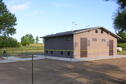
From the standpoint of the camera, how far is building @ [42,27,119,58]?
841 inches

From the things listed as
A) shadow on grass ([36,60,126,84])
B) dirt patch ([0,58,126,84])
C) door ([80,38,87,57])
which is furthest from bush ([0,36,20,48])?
shadow on grass ([36,60,126,84])

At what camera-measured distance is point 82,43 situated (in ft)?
71.9

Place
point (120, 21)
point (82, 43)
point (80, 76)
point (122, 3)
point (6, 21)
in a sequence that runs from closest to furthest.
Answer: point (122, 3) < point (120, 21) < point (80, 76) < point (82, 43) < point (6, 21)

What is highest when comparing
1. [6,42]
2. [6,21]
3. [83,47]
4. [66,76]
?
[6,21]

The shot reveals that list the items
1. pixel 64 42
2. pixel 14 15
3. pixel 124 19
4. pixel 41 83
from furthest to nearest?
pixel 14 15 → pixel 64 42 → pixel 41 83 → pixel 124 19

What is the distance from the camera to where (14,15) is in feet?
154

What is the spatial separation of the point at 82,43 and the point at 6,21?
1066 inches

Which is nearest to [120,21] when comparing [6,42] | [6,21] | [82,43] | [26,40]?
[82,43]

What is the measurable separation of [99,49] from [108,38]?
2289 mm

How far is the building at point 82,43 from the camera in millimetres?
21355

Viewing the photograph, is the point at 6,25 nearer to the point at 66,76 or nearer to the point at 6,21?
the point at 6,21

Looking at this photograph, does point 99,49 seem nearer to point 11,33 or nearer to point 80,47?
point 80,47

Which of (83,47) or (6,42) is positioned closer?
(83,47)

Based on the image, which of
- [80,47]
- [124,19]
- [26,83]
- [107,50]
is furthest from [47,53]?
[124,19]
